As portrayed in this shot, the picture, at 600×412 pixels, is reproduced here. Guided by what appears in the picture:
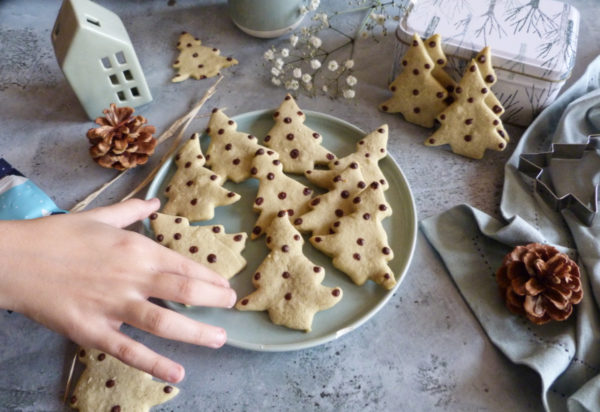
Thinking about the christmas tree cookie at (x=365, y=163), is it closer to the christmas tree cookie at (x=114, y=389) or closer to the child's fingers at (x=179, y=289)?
the child's fingers at (x=179, y=289)

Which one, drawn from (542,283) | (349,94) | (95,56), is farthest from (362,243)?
(95,56)

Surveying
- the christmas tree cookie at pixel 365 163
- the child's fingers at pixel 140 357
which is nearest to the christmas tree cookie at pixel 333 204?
the christmas tree cookie at pixel 365 163

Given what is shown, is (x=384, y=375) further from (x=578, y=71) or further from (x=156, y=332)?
(x=578, y=71)

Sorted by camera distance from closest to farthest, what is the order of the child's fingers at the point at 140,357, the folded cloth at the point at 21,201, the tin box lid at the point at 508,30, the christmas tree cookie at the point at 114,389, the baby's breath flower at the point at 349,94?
the child's fingers at the point at 140,357 → the christmas tree cookie at the point at 114,389 → the folded cloth at the point at 21,201 → the tin box lid at the point at 508,30 → the baby's breath flower at the point at 349,94

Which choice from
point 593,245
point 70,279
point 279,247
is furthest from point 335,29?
point 70,279

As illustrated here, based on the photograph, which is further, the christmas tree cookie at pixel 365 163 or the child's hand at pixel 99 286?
the christmas tree cookie at pixel 365 163

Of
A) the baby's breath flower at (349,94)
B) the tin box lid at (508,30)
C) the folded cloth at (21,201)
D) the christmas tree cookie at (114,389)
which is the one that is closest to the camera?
the christmas tree cookie at (114,389)

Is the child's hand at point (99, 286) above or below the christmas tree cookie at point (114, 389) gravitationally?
above
